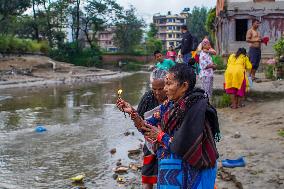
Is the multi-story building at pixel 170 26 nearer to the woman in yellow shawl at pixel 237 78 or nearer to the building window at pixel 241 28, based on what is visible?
the building window at pixel 241 28

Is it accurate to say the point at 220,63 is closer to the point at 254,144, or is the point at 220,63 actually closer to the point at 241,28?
the point at 241,28

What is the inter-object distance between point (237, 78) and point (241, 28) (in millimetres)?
17047

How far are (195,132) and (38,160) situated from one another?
5193mm

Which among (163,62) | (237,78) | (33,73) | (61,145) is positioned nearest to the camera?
(163,62)

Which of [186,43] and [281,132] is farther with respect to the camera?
[186,43]

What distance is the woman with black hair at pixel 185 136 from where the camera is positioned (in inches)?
123

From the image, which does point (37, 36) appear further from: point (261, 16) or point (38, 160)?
point (38, 160)

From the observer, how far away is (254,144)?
7141 millimetres

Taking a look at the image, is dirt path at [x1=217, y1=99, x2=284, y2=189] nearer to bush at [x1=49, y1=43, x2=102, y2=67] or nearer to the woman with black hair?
the woman with black hair

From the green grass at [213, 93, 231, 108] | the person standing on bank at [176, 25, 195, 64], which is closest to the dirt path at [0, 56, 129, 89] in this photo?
the person standing on bank at [176, 25, 195, 64]

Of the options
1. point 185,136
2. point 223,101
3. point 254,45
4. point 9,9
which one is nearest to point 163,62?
point 223,101

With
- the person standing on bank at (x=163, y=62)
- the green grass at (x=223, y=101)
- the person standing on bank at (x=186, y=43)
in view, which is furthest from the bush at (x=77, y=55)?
the person standing on bank at (x=163, y=62)

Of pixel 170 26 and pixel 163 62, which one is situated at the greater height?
pixel 170 26

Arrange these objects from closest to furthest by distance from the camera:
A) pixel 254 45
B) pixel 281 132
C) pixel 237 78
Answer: pixel 281 132 → pixel 237 78 → pixel 254 45
